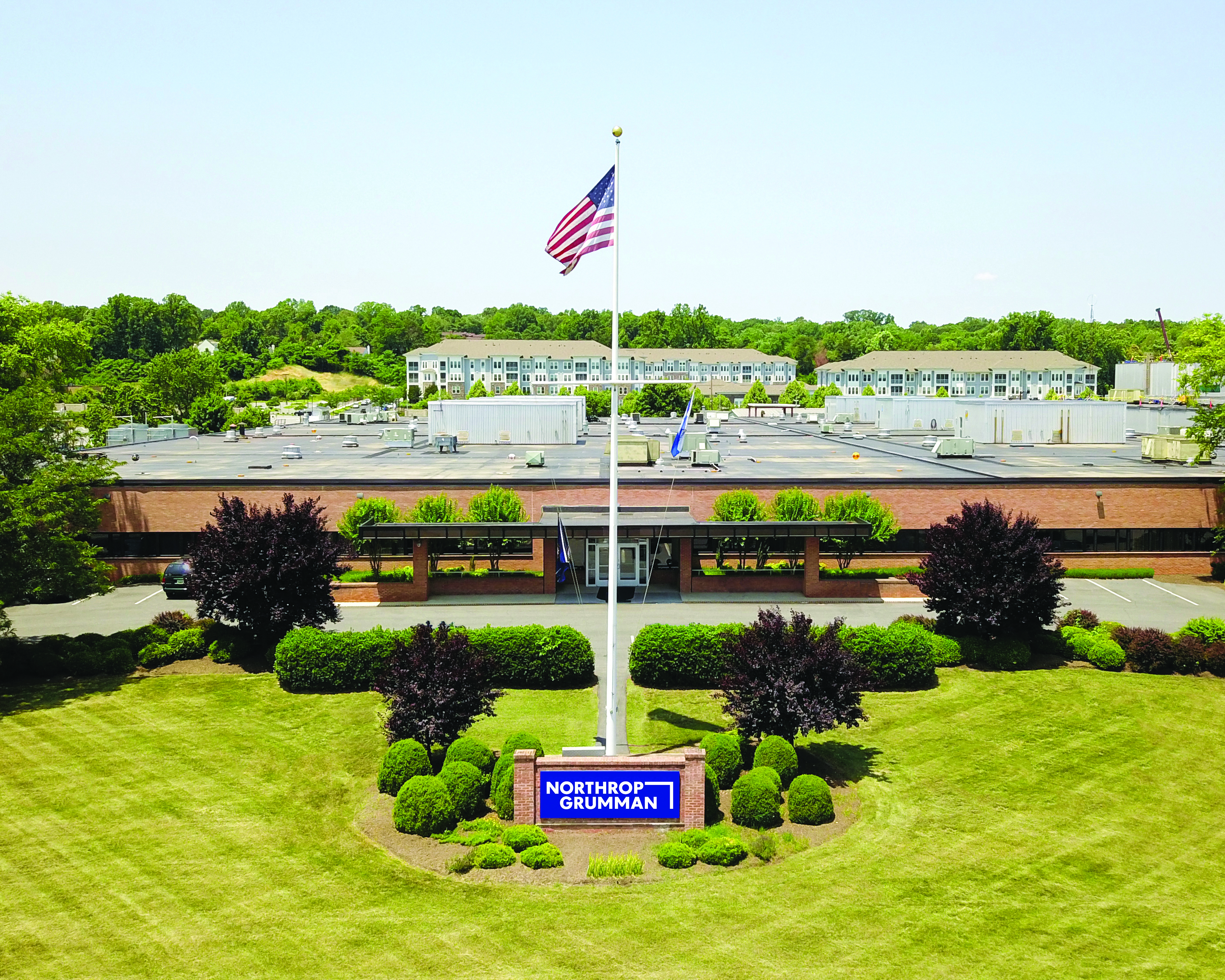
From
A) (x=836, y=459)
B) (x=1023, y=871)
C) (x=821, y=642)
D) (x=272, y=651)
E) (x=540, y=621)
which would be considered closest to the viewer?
(x=1023, y=871)

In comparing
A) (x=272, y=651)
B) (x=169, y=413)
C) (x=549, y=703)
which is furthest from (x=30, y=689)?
(x=169, y=413)

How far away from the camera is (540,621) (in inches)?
1412

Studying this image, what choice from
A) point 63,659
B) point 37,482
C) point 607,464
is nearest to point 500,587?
point 607,464

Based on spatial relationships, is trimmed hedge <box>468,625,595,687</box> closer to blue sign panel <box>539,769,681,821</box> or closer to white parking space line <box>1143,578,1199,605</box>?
blue sign panel <box>539,769,681,821</box>

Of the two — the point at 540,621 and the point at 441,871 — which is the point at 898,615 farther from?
the point at 441,871

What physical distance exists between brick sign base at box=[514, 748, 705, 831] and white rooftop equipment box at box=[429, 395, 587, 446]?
1710 inches

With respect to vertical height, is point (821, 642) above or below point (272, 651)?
above

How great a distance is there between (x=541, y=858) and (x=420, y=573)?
21.6m

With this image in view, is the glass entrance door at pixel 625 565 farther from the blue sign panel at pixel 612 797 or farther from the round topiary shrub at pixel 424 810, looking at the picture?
the round topiary shrub at pixel 424 810

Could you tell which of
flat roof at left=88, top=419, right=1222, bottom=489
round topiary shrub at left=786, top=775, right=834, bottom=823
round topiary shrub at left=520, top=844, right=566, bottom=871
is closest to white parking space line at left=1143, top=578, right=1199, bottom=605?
flat roof at left=88, top=419, right=1222, bottom=489

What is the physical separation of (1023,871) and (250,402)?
153812 mm

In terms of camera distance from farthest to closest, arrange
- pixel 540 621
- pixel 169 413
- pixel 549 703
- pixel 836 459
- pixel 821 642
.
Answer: pixel 169 413 → pixel 836 459 → pixel 540 621 → pixel 549 703 → pixel 821 642

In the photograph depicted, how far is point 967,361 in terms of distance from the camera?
527 feet

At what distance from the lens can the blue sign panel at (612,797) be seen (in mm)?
20375
